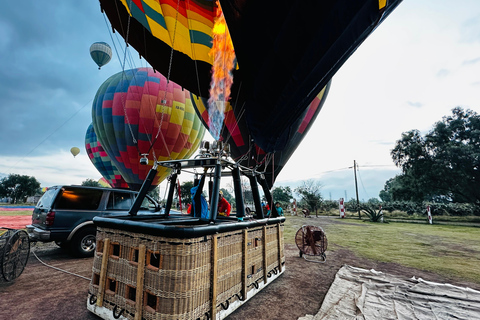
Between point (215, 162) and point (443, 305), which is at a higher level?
point (215, 162)

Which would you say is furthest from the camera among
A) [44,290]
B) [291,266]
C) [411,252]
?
[411,252]

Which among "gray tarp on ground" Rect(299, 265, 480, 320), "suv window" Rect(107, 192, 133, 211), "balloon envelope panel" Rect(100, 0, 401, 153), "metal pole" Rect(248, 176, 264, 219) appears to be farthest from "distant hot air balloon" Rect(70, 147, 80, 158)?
"gray tarp on ground" Rect(299, 265, 480, 320)

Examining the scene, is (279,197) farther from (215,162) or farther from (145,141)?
(215,162)

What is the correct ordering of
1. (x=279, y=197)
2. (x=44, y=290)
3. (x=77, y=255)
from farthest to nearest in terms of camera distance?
(x=279, y=197)
(x=77, y=255)
(x=44, y=290)

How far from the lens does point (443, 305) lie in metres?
3.38

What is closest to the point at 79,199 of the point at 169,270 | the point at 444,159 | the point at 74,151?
the point at 169,270

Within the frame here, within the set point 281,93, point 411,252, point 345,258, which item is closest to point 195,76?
point 281,93

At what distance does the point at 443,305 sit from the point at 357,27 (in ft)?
14.7

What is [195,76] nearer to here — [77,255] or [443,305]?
[77,255]

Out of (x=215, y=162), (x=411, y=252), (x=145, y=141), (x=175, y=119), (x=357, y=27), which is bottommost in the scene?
(x=411, y=252)

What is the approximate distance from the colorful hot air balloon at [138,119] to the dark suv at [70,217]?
9396 millimetres

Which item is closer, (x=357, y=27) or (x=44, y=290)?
(x=357, y=27)

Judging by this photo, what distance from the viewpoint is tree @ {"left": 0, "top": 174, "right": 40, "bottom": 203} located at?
70250 mm

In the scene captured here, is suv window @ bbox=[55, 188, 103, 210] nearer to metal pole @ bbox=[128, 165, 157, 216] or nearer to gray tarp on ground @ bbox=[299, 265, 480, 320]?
metal pole @ bbox=[128, 165, 157, 216]
